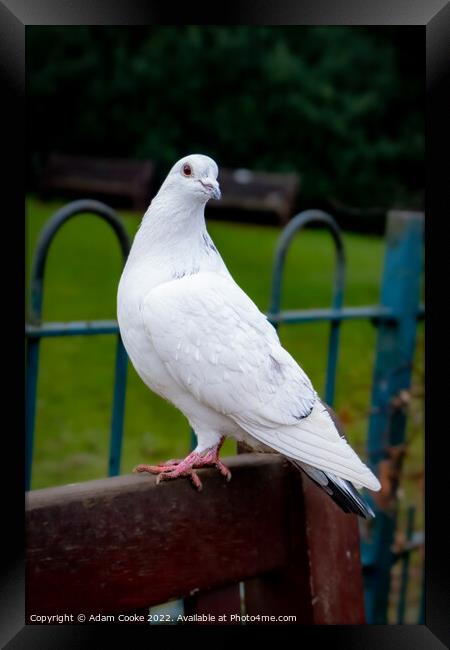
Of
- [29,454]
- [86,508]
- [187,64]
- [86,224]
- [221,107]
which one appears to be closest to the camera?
[86,508]

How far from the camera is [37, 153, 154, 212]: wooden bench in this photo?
161 cm

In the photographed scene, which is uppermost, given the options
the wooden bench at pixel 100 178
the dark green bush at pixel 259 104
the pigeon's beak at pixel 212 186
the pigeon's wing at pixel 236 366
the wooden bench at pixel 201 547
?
the dark green bush at pixel 259 104

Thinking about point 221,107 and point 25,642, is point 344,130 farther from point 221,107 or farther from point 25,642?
point 25,642

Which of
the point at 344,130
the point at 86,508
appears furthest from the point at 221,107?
the point at 86,508

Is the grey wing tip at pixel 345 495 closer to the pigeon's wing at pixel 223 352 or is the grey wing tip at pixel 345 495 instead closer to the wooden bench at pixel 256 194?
the pigeon's wing at pixel 223 352

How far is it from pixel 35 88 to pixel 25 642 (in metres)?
0.93

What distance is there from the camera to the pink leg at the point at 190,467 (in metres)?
1.11

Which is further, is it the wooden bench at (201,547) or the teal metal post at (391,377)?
the teal metal post at (391,377)

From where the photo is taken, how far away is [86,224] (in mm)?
2504

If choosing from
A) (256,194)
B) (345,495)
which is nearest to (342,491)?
(345,495)

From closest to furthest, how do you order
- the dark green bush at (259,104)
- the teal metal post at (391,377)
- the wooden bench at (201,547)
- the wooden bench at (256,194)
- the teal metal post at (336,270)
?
the wooden bench at (201,547) → the teal metal post at (336,270) → the dark green bush at (259,104) → the teal metal post at (391,377) → the wooden bench at (256,194)

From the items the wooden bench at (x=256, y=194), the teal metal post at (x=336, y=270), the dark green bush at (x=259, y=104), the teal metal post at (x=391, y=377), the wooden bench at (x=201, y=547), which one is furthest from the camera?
the wooden bench at (x=256, y=194)

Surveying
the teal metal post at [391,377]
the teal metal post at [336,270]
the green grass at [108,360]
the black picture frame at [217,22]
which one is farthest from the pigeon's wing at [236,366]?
the teal metal post at [391,377]

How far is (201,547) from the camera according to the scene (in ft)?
3.71
